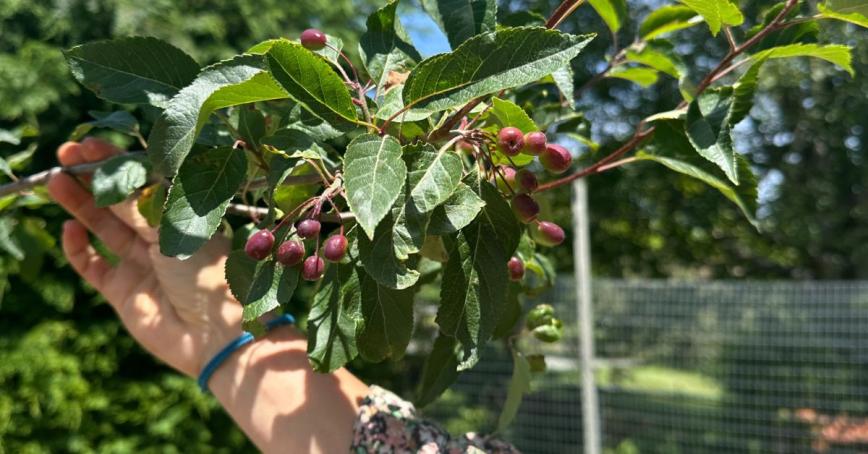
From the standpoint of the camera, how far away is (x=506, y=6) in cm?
489

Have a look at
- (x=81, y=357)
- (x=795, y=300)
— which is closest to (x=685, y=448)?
(x=795, y=300)

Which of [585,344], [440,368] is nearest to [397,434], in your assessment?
[440,368]

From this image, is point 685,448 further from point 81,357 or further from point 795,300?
point 81,357

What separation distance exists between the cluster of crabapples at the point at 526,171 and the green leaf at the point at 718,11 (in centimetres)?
21

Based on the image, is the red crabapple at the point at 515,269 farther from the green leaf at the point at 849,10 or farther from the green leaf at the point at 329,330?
the green leaf at the point at 849,10

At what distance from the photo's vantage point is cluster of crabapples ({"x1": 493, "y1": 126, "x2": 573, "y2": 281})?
0.62m

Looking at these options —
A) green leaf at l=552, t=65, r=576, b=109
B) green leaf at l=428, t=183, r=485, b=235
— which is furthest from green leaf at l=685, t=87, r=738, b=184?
green leaf at l=428, t=183, r=485, b=235

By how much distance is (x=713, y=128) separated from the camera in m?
0.71

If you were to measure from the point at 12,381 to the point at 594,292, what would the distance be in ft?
8.78

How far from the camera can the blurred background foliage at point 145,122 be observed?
102 inches

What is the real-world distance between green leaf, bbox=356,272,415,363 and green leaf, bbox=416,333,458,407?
0.14 m

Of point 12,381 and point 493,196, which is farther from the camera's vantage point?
point 12,381

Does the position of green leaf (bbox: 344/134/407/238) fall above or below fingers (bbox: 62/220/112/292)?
above

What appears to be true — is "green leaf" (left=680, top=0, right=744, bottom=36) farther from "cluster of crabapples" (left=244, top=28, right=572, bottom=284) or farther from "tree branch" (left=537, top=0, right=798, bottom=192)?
"cluster of crabapples" (left=244, top=28, right=572, bottom=284)
